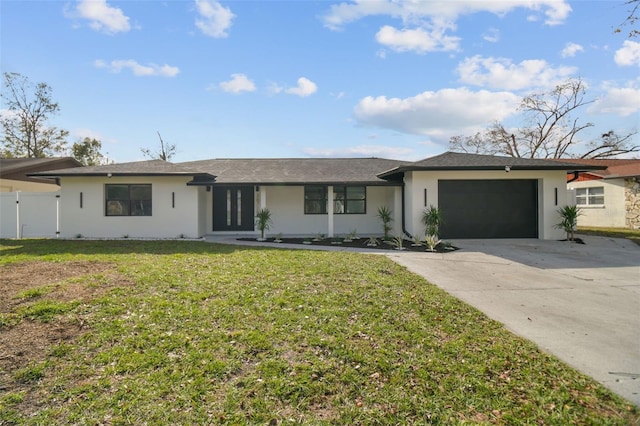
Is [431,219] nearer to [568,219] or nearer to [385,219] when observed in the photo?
[385,219]

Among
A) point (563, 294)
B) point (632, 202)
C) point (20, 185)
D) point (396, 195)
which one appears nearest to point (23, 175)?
point (20, 185)

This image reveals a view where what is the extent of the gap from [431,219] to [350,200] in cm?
428

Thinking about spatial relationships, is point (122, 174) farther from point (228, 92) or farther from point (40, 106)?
point (40, 106)

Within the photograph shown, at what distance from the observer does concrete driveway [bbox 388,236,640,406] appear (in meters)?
3.36

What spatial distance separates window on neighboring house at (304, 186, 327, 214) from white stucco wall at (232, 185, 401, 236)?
0.18m

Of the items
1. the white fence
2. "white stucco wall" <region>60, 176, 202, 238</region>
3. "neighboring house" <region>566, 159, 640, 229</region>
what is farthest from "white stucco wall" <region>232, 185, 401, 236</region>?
"neighboring house" <region>566, 159, 640, 229</region>

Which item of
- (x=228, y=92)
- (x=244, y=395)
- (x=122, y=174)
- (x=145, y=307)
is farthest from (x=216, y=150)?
(x=244, y=395)

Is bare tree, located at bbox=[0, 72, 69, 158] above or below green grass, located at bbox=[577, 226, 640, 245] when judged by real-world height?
above

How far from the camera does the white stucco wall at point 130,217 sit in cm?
1270

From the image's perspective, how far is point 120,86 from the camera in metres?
13.4

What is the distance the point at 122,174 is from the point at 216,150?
37.6 ft

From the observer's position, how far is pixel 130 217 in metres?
12.9

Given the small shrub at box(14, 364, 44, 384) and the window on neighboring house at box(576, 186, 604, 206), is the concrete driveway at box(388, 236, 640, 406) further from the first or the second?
the window on neighboring house at box(576, 186, 604, 206)

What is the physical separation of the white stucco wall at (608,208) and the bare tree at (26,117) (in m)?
43.2
